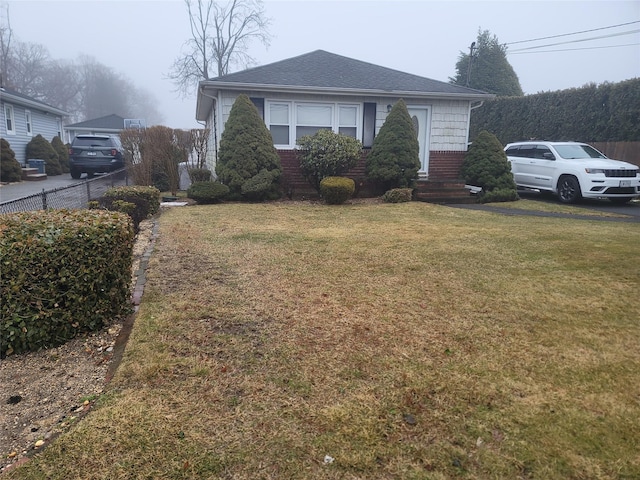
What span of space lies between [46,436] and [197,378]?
83cm

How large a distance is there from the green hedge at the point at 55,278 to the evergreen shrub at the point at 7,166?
16616mm

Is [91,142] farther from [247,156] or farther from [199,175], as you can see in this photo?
[247,156]

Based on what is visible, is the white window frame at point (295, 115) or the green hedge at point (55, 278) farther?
the white window frame at point (295, 115)

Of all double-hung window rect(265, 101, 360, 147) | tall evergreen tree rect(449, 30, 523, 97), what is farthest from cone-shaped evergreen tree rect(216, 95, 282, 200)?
tall evergreen tree rect(449, 30, 523, 97)

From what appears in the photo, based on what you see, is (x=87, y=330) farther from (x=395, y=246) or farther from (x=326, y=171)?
(x=326, y=171)

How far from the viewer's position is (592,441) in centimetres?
224

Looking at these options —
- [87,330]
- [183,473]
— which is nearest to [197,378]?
[183,473]

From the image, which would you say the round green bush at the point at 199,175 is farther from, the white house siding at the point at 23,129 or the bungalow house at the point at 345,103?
the white house siding at the point at 23,129

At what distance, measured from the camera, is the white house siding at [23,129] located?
2025 centimetres

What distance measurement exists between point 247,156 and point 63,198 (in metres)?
5.12

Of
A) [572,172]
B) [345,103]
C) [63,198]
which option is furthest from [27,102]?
[572,172]

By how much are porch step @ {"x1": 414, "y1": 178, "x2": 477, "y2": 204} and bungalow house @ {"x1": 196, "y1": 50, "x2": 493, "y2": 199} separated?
0.98 meters

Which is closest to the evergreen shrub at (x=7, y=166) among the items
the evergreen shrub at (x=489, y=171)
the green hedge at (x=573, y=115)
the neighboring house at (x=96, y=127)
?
the evergreen shrub at (x=489, y=171)

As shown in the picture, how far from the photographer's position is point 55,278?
3209 millimetres
